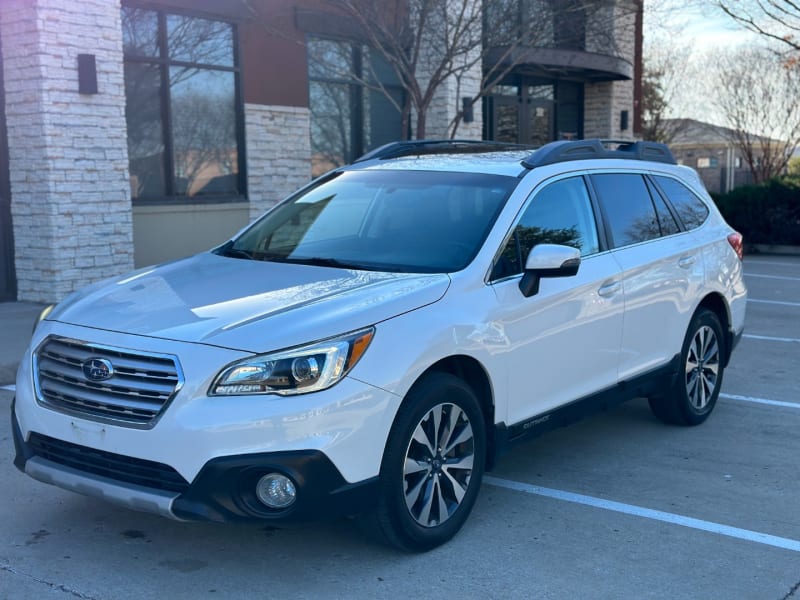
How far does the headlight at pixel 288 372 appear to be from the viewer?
3.79m

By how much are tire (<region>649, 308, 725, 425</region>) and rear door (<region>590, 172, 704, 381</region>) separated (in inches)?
7.6

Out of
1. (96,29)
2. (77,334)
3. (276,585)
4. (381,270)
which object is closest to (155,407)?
(77,334)

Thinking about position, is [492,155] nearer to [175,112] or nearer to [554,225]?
[554,225]

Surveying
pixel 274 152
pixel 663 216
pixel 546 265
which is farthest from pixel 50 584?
pixel 274 152

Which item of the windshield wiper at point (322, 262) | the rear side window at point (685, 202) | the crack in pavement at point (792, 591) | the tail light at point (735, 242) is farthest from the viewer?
the tail light at point (735, 242)

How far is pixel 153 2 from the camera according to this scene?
1221 centimetres

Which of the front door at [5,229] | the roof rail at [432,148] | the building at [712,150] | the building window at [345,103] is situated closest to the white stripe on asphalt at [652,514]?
the roof rail at [432,148]

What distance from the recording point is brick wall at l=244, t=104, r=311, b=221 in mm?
13742

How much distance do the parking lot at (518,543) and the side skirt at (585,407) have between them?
381 mm

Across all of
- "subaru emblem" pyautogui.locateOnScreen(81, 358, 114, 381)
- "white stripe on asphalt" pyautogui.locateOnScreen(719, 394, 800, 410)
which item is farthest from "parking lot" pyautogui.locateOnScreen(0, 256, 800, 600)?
"white stripe on asphalt" pyautogui.locateOnScreen(719, 394, 800, 410)

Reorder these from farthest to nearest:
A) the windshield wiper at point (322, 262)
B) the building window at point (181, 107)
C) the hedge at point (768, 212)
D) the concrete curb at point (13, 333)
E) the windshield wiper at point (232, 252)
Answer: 1. the hedge at point (768, 212)
2. the building window at point (181, 107)
3. the concrete curb at point (13, 333)
4. the windshield wiper at point (232, 252)
5. the windshield wiper at point (322, 262)

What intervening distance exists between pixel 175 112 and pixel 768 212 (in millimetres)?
12725

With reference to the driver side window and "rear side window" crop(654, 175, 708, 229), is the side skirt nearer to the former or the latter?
the driver side window

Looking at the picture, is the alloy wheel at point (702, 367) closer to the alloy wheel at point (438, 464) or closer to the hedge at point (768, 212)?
the alloy wheel at point (438, 464)
